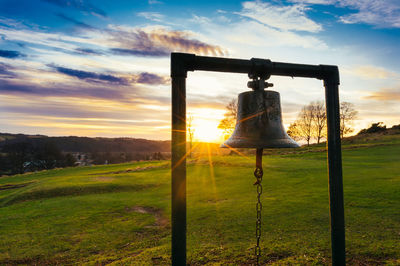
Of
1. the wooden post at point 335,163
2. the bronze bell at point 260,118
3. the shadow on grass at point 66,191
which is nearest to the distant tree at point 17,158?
the shadow on grass at point 66,191

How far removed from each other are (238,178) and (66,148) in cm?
10305

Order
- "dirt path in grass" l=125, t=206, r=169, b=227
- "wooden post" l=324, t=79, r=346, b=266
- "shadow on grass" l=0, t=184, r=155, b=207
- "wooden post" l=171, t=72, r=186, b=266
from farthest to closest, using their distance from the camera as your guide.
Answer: "shadow on grass" l=0, t=184, r=155, b=207, "dirt path in grass" l=125, t=206, r=169, b=227, "wooden post" l=324, t=79, r=346, b=266, "wooden post" l=171, t=72, r=186, b=266

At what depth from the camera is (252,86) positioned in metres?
3.31

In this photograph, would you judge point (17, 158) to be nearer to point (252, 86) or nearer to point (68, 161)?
point (68, 161)

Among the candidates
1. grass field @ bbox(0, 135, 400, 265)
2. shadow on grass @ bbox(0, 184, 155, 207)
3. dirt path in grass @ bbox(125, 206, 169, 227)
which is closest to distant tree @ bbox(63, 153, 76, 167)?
shadow on grass @ bbox(0, 184, 155, 207)

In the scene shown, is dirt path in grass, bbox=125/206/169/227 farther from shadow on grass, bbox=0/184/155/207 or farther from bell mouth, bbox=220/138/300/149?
bell mouth, bbox=220/138/300/149

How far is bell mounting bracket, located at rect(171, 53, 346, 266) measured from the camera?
2.97 meters

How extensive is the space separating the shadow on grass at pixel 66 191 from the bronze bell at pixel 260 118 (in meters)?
16.8

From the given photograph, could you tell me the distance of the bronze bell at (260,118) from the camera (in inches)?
126

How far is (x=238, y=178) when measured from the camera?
19.7m

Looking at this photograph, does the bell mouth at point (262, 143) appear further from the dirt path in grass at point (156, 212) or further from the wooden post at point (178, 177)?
the dirt path in grass at point (156, 212)

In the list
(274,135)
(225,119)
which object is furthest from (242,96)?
(225,119)

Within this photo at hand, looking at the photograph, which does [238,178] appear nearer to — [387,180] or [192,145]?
[387,180]

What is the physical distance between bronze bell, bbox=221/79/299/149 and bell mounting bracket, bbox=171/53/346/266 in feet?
0.37
